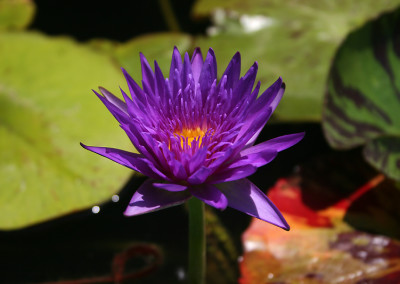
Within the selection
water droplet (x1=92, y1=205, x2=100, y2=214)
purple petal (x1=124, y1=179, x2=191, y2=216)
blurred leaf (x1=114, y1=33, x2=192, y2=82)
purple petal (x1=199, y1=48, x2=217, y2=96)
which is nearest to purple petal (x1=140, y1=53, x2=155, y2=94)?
purple petal (x1=199, y1=48, x2=217, y2=96)

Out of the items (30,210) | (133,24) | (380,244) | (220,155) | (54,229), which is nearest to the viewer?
(220,155)

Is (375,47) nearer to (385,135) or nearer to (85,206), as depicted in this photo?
(385,135)

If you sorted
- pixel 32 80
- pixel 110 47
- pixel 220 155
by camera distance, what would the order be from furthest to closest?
1. pixel 110 47
2. pixel 32 80
3. pixel 220 155

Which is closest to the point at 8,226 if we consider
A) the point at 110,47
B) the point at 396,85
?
the point at 110,47

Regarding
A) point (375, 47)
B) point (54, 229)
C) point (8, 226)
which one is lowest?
point (54, 229)

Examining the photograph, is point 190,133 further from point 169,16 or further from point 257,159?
point 169,16

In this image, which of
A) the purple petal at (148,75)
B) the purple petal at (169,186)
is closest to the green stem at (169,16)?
the purple petal at (148,75)
